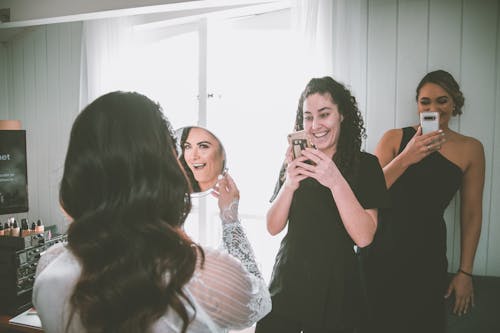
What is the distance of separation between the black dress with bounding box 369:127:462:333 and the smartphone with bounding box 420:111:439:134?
0.08 metres

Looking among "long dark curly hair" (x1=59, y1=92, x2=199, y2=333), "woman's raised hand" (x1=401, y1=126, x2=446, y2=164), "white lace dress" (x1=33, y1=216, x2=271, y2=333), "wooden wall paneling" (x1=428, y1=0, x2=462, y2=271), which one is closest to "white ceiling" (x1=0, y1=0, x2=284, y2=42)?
"wooden wall paneling" (x1=428, y1=0, x2=462, y2=271)

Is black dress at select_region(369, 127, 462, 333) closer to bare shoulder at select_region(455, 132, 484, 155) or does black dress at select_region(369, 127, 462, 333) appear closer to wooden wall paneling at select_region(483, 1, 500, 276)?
bare shoulder at select_region(455, 132, 484, 155)

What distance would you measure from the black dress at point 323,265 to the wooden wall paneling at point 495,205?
1.86 ft

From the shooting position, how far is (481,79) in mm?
1310

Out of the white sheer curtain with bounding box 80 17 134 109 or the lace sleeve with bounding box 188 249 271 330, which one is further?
the white sheer curtain with bounding box 80 17 134 109

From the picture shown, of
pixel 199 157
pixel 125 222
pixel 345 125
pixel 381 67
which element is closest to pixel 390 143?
pixel 345 125

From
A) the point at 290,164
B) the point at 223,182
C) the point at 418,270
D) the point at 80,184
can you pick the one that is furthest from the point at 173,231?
the point at 418,270

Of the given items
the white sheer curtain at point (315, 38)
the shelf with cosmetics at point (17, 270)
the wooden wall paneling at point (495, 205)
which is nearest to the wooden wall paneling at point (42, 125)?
the shelf with cosmetics at point (17, 270)

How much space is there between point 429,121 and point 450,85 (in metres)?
0.19

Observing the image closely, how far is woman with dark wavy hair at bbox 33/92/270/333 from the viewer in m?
0.59

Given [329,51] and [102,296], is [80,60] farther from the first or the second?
[102,296]

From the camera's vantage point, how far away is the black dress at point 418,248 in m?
1.25

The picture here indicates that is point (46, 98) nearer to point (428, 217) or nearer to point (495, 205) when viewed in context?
point (428, 217)

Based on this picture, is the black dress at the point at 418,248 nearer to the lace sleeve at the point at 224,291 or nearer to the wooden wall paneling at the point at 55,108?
the lace sleeve at the point at 224,291
